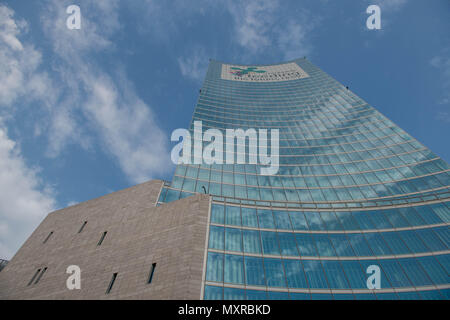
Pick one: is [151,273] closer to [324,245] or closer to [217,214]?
[217,214]

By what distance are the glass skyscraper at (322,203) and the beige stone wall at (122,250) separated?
2.16m

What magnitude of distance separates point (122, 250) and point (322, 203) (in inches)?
1052

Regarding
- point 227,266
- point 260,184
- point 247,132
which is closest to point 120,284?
point 227,266

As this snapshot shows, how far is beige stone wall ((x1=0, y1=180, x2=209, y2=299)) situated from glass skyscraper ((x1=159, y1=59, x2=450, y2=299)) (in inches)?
85.1

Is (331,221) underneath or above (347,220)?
underneath

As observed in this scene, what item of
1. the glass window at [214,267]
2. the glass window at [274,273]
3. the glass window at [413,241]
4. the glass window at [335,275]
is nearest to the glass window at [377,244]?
the glass window at [413,241]

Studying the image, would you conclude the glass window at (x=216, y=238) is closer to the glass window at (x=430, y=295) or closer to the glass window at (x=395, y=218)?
the glass window at (x=430, y=295)

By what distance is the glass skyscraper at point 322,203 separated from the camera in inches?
936

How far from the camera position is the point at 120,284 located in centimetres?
2227

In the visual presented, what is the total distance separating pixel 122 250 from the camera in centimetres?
2572

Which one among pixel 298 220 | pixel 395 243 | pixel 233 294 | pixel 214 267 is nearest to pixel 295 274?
pixel 233 294

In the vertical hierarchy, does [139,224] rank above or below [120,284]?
above

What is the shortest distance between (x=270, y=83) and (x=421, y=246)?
2900 inches
